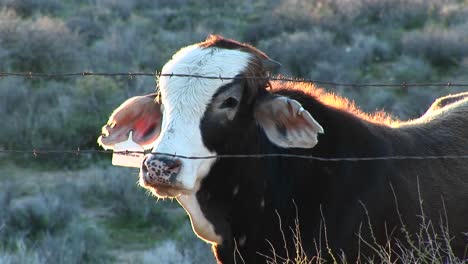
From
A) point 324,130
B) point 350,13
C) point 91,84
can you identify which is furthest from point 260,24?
point 324,130

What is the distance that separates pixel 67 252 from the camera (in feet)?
36.4

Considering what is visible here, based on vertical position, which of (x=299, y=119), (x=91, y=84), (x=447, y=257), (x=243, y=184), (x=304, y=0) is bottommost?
(x=304, y=0)

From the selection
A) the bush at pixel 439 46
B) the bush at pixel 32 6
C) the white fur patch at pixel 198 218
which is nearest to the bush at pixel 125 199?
the white fur patch at pixel 198 218

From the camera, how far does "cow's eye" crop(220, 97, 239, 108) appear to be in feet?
20.0

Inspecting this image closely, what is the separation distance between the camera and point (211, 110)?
19.8ft

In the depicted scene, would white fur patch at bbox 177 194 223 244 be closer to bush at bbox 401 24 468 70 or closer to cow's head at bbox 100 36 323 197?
cow's head at bbox 100 36 323 197

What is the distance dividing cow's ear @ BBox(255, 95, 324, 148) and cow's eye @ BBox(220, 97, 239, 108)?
0.17 meters

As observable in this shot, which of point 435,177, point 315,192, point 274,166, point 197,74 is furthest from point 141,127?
point 435,177

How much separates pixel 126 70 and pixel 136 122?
15.2m

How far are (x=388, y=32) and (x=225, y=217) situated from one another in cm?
2049

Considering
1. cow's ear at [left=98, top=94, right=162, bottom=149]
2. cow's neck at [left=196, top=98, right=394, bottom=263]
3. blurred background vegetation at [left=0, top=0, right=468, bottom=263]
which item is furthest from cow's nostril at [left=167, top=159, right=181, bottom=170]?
blurred background vegetation at [left=0, top=0, right=468, bottom=263]

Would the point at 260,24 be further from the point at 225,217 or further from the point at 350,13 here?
the point at 225,217

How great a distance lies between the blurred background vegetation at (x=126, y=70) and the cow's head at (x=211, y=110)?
477 centimetres

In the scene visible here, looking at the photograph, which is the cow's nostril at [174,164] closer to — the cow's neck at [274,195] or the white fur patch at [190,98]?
the white fur patch at [190,98]
